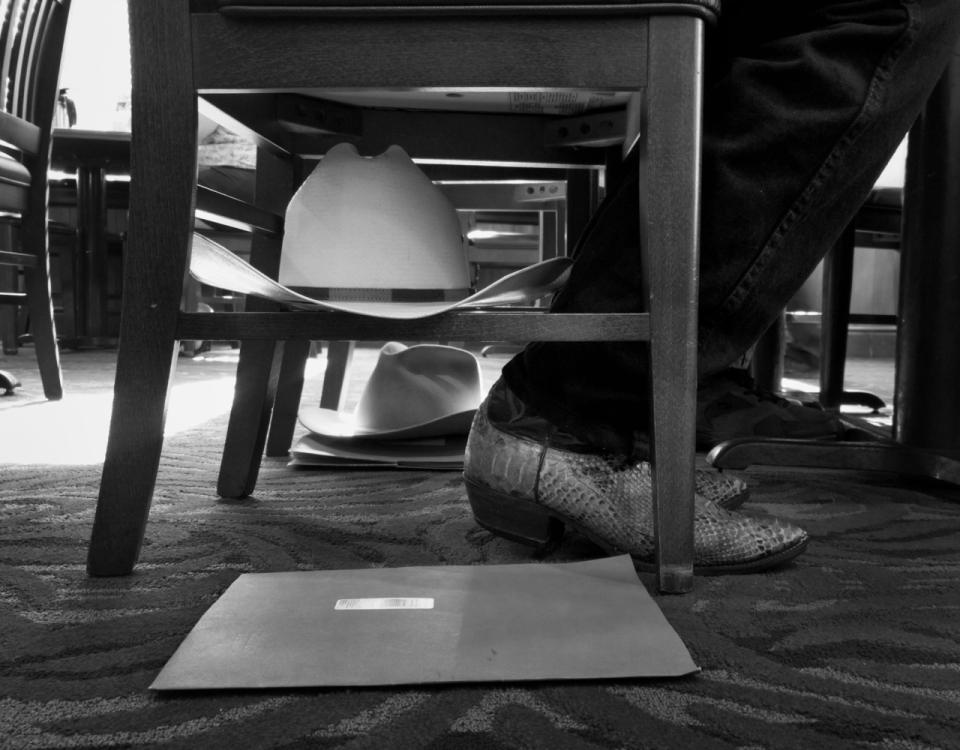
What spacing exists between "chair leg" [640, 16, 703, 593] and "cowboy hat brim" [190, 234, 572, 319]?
99mm

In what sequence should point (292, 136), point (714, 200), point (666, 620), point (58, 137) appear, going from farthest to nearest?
point (58, 137) < point (292, 136) < point (714, 200) < point (666, 620)

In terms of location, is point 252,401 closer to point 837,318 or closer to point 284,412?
point 284,412

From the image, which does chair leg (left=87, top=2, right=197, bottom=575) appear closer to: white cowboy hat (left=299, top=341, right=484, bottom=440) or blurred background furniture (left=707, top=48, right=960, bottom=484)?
white cowboy hat (left=299, top=341, right=484, bottom=440)

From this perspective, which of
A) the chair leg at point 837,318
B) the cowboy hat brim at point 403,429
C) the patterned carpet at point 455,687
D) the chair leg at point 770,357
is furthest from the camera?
the chair leg at point 770,357

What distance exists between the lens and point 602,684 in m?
0.43

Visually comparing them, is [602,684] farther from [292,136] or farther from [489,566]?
[292,136]

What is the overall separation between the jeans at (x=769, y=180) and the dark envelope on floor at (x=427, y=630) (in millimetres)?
158

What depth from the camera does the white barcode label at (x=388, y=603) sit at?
52 centimetres

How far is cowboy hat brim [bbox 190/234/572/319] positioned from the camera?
0.58 meters

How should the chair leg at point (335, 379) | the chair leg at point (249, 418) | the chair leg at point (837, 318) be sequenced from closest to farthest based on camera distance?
the chair leg at point (249, 418)
the chair leg at point (335, 379)
the chair leg at point (837, 318)

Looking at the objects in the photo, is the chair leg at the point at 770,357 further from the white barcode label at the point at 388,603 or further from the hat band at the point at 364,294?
the white barcode label at the point at 388,603

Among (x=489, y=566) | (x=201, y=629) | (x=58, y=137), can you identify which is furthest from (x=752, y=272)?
(x=58, y=137)

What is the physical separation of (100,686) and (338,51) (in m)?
0.42

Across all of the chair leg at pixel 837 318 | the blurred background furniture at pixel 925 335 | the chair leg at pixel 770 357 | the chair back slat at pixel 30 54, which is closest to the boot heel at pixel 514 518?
the blurred background furniture at pixel 925 335
